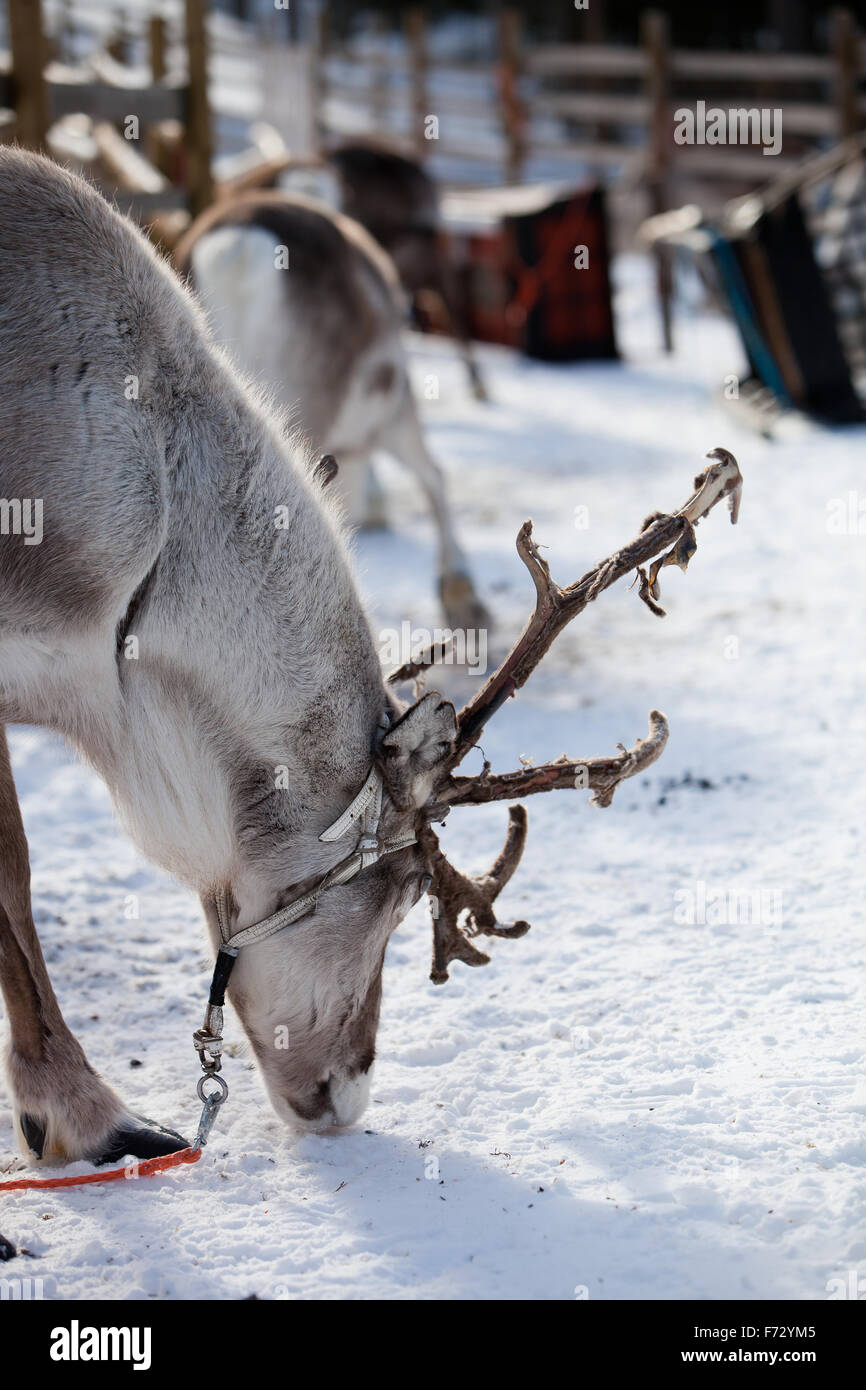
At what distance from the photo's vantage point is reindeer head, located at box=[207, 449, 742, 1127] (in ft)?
7.11

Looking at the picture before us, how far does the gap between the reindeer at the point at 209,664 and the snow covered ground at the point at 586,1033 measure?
8.5 inches

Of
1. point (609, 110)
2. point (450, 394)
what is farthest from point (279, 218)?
point (609, 110)

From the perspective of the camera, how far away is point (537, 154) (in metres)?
15.9

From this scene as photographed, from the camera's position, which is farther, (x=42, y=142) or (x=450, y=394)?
(x=450, y=394)

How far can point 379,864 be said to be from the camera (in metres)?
2.22

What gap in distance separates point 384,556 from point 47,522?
4.45 m

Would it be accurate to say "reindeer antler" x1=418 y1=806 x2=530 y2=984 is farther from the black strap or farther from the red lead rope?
the red lead rope

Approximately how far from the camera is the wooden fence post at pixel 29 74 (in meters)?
6.16

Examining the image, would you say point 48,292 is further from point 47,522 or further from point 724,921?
point 724,921

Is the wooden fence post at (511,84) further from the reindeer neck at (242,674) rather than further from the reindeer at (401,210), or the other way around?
the reindeer neck at (242,674)

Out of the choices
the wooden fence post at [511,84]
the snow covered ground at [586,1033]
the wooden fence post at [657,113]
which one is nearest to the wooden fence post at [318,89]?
the wooden fence post at [511,84]

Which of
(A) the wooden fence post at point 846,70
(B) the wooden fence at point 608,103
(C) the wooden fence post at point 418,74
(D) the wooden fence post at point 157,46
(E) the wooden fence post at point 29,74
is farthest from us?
(C) the wooden fence post at point 418,74

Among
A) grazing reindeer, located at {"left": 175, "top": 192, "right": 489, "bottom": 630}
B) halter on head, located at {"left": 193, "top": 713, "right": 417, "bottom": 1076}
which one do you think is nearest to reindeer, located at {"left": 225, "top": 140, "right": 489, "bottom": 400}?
grazing reindeer, located at {"left": 175, "top": 192, "right": 489, "bottom": 630}
